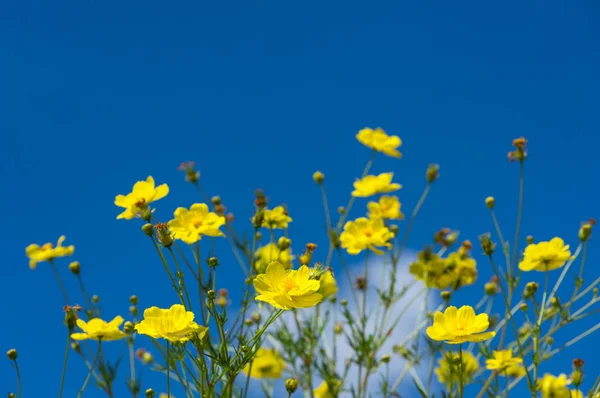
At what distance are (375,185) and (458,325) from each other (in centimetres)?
144

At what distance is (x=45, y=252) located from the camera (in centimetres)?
309

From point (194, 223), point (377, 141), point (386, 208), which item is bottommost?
point (194, 223)

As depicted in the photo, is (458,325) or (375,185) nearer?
(458,325)

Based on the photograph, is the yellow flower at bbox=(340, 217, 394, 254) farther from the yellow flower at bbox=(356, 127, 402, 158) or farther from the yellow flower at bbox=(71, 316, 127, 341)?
the yellow flower at bbox=(71, 316, 127, 341)

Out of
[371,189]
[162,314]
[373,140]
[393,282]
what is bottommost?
[162,314]

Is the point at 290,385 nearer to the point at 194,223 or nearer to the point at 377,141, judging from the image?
the point at 194,223

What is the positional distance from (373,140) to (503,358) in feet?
5.07

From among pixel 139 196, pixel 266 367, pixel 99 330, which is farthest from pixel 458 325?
pixel 266 367

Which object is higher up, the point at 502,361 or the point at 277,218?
the point at 277,218

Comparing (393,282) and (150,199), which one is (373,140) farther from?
(150,199)

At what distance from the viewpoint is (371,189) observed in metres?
3.38

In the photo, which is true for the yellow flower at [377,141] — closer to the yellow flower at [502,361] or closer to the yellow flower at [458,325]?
the yellow flower at [502,361]

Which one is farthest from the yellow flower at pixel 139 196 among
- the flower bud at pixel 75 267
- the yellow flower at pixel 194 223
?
the flower bud at pixel 75 267

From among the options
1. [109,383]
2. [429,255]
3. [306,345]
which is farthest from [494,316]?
[109,383]
